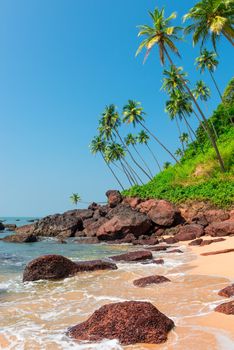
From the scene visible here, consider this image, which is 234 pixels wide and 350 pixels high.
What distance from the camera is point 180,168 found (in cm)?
3903

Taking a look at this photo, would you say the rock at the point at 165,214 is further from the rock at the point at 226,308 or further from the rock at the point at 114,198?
the rock at the point at 226,308

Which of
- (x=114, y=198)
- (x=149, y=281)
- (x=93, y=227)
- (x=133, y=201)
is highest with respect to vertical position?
(x=114, y=198)

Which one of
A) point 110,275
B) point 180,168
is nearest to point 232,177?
point 180,168

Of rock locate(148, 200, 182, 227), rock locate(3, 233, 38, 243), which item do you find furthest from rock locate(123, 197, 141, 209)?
rock locate(3, 233, 38, 243)

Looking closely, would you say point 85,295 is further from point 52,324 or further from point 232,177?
point 232,177

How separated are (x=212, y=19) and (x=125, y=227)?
1617 centimetres

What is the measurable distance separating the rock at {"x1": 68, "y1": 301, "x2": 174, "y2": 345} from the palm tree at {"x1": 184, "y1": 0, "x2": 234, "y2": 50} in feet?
69.3

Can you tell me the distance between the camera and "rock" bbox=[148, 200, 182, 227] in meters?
28.2

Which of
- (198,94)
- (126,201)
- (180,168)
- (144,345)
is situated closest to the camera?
(144,345)

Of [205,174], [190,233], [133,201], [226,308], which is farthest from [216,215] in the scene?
[226,308]

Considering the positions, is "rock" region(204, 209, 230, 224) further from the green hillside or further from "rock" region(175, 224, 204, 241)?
"rock" region(175, 224, 204, 241)

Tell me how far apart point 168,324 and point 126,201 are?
30200 millimetres

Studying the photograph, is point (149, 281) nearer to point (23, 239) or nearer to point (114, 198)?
point (23, 239)

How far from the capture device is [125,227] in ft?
90.4
